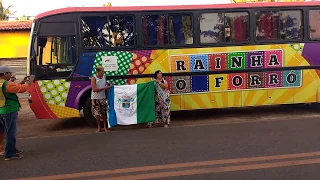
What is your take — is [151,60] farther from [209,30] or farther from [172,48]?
[209,30]

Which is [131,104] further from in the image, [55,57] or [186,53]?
[55,57]

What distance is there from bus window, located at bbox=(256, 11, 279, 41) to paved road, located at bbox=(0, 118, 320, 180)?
227cm

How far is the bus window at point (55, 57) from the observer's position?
8.00 m

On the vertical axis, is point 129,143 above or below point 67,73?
below

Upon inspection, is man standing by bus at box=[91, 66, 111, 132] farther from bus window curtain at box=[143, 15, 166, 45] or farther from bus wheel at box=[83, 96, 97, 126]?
bus window curtain at box=[143, 15, 166, 45]

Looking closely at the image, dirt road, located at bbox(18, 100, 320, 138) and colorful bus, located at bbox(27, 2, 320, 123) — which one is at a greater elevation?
colorful bus, located at bbox(27, 2, 320, 123)

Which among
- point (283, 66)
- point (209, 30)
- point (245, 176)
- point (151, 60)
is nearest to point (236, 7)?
point (209, 30)

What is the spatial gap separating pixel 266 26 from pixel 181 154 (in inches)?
181

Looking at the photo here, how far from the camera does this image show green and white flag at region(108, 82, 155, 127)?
26.2ft

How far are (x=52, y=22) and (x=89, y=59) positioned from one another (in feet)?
3.82

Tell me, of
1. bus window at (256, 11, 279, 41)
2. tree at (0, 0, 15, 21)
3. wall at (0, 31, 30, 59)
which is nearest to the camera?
bus window at (256, 11, 279, 41)

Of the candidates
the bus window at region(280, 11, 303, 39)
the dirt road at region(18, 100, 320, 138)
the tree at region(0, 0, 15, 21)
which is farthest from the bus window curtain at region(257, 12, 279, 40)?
the tree at region(0, 0, 15, 21)

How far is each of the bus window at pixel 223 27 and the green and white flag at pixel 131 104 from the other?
6.23 feet

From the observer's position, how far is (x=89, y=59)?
811 centimetres
